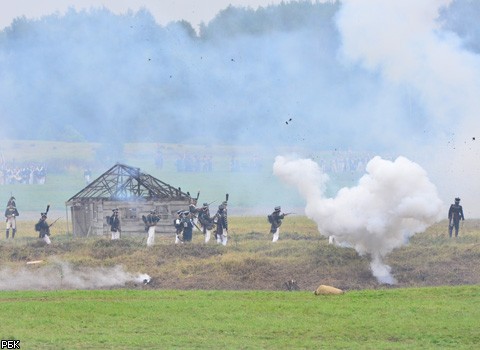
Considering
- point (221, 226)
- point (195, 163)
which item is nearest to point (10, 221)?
point (221, 226)

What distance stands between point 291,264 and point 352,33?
20076 millimetres

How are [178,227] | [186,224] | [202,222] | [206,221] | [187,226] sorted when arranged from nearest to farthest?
[178,227] < [186,224] < [187,226] < [206,221] < [202,222]

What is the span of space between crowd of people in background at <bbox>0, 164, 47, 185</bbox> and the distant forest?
14.9m

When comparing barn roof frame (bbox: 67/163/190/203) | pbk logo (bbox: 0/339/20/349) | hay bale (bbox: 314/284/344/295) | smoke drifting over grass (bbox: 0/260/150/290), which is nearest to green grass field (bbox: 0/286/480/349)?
pbk logo (bbox: 0/339/20/349)

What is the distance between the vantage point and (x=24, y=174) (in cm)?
9588

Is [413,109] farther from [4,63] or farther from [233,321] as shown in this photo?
[233,321]

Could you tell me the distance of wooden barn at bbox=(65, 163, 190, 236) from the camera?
6066 centimetres

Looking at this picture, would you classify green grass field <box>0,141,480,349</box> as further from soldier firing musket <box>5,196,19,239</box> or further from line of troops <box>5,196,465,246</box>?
soldier firing musket <box>5,196,19,239</box>

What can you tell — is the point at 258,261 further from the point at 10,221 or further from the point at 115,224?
the point at 10,221

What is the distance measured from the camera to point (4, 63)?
247 ft

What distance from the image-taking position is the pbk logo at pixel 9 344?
98.0 ft

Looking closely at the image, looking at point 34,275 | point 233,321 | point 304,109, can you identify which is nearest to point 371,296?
point 233,321

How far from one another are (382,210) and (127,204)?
60.3 ft

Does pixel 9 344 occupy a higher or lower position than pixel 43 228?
lower
